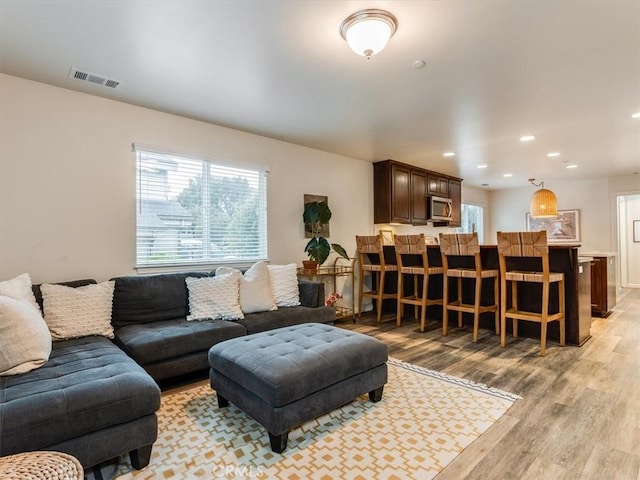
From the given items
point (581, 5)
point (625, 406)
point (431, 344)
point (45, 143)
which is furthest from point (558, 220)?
point (45, 143)

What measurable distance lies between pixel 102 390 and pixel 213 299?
1.53m

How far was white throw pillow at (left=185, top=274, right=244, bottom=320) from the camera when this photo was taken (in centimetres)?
312

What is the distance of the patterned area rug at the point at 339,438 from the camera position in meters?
1.73

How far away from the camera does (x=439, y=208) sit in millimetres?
6488

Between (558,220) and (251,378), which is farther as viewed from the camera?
(558,220)

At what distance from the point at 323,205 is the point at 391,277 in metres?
1.75

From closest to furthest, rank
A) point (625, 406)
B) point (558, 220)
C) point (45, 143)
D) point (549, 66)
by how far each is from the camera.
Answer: point (625, 406) < point (549, 66) < point (45, 143) < point (558, 220)

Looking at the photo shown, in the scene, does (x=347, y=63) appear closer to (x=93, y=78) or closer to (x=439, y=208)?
(x=93, y=78)

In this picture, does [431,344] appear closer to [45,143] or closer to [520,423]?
[520,423]

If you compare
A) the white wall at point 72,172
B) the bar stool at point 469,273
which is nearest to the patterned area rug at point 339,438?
the bar stool at point 469,273

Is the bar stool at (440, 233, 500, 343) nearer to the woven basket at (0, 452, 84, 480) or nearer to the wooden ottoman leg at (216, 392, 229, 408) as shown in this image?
the wooden ottoman leg at (216, 392, 229, 408)

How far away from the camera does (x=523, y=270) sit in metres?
3.99

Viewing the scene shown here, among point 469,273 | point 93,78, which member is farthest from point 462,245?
point 93,78

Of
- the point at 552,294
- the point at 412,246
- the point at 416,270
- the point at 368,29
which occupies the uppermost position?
the point at 368,29
